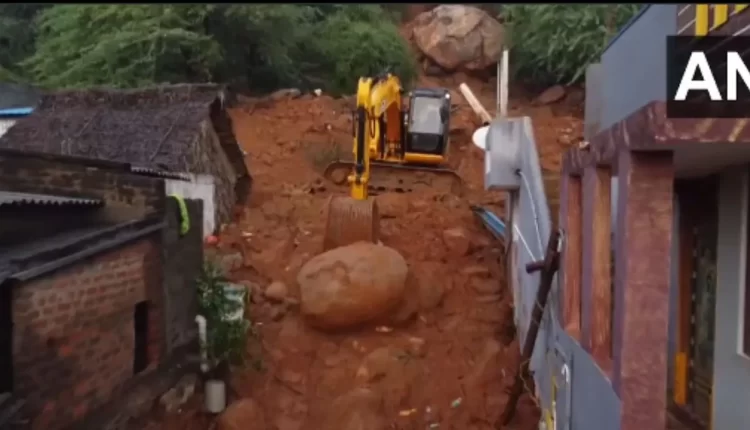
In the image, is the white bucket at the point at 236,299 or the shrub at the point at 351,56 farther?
the shrub at the point at 351,56

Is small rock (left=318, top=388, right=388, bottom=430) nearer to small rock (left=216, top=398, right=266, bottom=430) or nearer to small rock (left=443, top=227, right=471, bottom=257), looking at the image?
small rock (left=216, top=398, right=266, bottom=430)

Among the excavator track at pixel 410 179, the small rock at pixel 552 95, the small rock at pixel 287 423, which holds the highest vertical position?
the small rock at pixel 552 95

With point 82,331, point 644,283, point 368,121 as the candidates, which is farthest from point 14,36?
point 644,283

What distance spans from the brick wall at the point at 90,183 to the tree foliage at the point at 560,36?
16932 mm

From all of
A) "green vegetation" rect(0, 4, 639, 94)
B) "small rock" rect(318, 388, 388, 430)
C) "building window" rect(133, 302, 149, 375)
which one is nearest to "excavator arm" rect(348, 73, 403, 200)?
"small rock" rect(318, 388, 388, 430)

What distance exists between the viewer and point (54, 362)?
7.51 m

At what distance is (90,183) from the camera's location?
9.62 m

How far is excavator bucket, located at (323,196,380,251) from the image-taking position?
1252 cm

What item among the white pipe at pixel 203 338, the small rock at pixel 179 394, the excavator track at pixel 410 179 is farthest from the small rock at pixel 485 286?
the small rock at pixel 179 394

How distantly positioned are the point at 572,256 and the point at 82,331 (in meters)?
4.74

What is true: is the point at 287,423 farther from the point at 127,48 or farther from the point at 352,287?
the point at 127,48

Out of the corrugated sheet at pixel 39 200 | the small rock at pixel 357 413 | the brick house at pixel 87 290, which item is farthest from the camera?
A: the small rock at pixel 357 413

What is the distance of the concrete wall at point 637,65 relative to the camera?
8055 mm

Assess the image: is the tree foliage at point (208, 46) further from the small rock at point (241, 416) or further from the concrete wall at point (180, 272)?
the small rock at point (241, 416)
